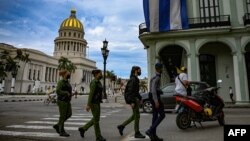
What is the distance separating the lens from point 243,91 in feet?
63.7

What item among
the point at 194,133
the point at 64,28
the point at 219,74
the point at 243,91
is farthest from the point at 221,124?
the point at 64,28

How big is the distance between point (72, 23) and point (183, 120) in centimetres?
11853

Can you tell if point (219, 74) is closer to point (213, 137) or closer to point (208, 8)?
point (208, 8)

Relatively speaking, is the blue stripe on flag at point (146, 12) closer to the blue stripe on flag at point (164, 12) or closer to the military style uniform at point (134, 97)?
the blue stripe on flag at point (164, 12)

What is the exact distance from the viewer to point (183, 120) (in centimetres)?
775

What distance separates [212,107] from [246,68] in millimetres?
15001

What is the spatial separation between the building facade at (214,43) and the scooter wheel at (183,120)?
522 inches

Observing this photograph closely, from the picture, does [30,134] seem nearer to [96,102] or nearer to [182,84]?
[96,102]

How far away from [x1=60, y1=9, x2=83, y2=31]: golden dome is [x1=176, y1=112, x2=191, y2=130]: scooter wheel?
116 metres

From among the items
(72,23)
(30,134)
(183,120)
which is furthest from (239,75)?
(72,23)

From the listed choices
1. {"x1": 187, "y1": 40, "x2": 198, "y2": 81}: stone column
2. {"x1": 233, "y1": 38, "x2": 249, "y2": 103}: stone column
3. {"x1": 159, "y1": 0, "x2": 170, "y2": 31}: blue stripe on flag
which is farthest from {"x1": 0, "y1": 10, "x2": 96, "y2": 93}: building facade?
{"x1": 233, "y1": 38, "x2": 249, "y2": 103}: stone column

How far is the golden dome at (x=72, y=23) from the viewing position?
11846 centimetres

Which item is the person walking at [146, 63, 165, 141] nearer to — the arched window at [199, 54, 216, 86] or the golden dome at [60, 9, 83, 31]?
the arched window at [199, 54, 216, 86]

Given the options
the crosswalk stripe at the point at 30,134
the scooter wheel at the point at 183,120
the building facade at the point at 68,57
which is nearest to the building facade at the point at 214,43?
the scooter wheel at the point at 183,120
